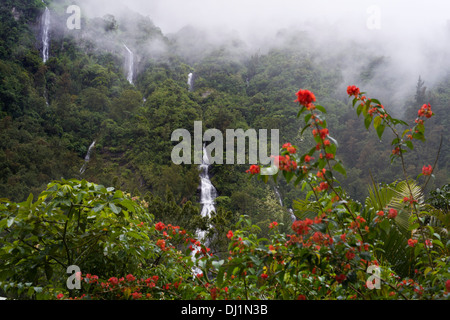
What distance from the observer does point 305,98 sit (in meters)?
0.96

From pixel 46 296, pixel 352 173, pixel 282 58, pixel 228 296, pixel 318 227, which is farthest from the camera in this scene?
pixel 282 58

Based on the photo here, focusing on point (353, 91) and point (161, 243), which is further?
point (161, 243)

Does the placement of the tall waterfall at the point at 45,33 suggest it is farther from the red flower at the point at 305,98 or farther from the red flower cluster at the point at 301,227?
the red flower cluster at the point at 301,227

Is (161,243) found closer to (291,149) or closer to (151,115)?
(291,149)

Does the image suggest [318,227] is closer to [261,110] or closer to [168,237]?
[168,237]

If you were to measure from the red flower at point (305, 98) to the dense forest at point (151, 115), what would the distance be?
691cm

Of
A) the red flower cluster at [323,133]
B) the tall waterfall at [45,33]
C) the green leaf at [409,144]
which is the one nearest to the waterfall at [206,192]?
the green leaf at [409,144]

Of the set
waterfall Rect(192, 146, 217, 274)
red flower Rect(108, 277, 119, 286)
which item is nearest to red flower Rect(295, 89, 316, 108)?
red flower Rect(108, 277, 119, 286)

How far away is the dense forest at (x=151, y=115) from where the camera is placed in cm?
1508

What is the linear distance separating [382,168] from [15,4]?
27948mm

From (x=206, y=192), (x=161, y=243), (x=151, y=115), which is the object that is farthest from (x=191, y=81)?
(x=161, y=243)

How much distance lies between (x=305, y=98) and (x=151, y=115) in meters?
20.2

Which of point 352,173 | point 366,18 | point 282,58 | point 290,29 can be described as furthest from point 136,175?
point 366,18

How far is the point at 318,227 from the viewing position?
3.03 feet
